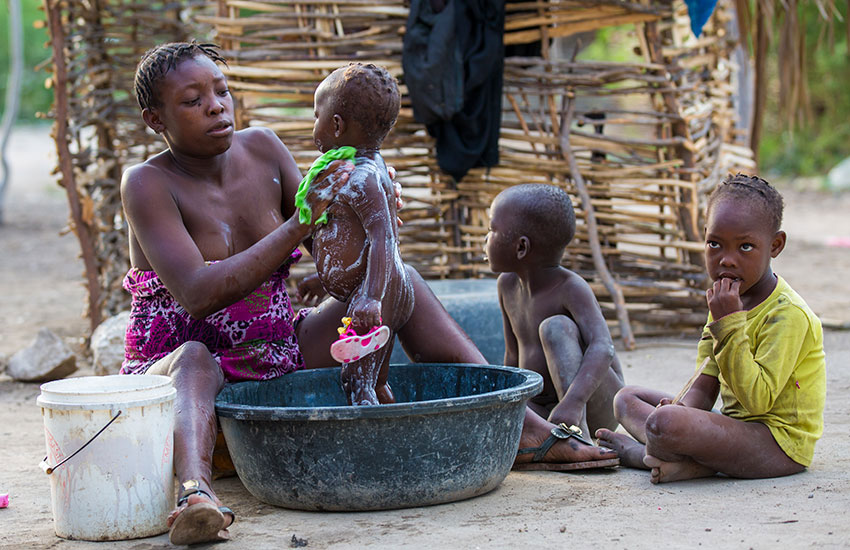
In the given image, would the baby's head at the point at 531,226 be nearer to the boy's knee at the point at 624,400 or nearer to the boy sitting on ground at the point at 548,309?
the boy sitting on ground at the point at 548,309

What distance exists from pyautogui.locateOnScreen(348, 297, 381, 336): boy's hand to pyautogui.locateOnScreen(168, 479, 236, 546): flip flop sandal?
22.8 inches

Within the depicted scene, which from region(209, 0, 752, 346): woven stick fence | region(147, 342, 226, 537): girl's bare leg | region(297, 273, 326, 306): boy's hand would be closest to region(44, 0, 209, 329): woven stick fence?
region(209, 0, 752, 346): woven stick fence

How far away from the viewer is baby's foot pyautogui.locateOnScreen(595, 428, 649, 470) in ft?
10.0

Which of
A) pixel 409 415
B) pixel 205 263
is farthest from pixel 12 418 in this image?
pixel 409 415

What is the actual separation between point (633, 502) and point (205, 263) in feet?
4.54

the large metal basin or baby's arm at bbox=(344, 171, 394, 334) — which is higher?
baby's arm at bbox=(344, 171, 394, 334)

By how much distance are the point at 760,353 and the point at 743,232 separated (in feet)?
1.13

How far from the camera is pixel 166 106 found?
9.54 ft

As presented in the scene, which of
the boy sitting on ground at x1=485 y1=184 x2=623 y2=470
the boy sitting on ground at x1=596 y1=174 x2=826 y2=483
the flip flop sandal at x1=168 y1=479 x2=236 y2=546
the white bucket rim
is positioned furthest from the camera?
the boy sitting on ground at x1=485 y1=184 x2=623 y2=470

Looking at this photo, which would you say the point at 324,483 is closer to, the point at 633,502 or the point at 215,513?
the point at 215,513

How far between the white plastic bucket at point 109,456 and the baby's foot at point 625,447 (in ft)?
4.61

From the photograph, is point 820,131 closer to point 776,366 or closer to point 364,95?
point 776,366

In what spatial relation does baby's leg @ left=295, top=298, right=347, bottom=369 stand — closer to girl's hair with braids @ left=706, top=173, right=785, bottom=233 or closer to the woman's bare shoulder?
the woman's bare shoulder

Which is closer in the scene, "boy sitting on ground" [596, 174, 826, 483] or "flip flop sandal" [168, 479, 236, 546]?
"flip flop sandal" [168, 479, 236, 546]
